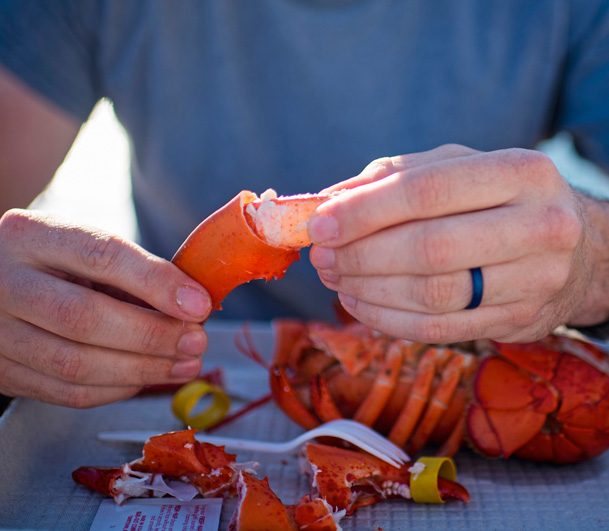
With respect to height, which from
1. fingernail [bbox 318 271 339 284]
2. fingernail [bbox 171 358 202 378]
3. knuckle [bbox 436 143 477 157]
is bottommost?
fingernail [bbox 171 358 202 378]

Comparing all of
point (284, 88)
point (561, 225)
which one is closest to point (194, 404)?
point (561, 225)

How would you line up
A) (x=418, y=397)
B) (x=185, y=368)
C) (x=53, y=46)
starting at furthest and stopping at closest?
(x=53, y=46) → (x=418, y=397) → (x=185, y=368)

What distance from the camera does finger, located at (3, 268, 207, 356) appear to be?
2.17 ft

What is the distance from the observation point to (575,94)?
1.21 metres

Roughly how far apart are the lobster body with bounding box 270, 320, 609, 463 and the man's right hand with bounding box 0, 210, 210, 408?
0.25 m

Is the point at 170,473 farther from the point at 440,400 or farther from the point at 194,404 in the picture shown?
the point at 440,400

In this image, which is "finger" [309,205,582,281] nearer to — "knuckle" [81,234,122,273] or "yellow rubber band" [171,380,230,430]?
"knuckle" [81,234,122,273]

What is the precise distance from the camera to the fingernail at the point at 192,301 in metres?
0.67

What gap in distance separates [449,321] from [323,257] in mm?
173

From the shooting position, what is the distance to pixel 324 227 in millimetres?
575

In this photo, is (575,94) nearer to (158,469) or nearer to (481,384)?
(481,384)

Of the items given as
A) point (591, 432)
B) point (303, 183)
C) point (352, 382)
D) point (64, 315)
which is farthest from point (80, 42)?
point (591, 432)

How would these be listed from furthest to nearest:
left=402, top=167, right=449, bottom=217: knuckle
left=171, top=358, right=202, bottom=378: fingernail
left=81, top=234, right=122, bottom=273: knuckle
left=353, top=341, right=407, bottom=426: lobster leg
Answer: left=353, top=341, right=407, bottom=426: lobster leg, left=171, top=358, right=202, bottom=378: fingernail, left=81, top=234, right=122, bottom=273: knuckle, left=402, top=167, right=449, bottom=217: knuckle

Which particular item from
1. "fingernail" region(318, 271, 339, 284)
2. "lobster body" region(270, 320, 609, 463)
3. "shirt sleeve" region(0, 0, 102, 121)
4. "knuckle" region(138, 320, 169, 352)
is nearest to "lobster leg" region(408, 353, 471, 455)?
"lobster body" region(270, 320, 609, 463)
